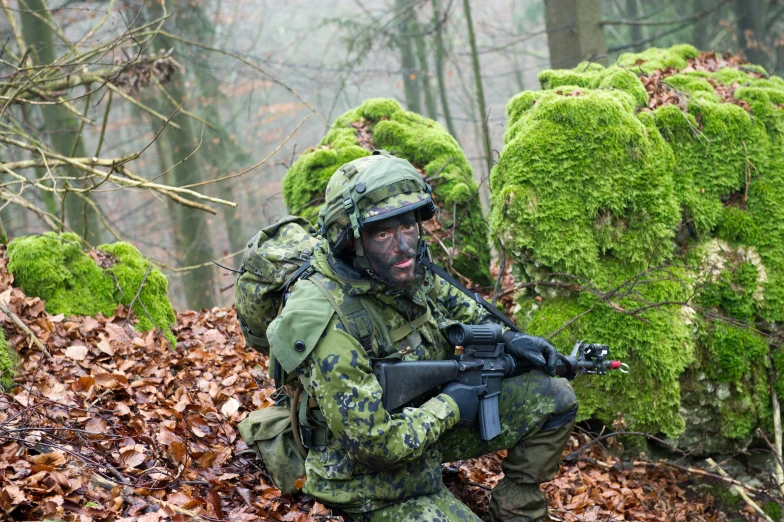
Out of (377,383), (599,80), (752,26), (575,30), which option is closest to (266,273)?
(377,383)

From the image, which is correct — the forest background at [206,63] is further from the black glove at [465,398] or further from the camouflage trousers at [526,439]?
the camouflage trousers at [526,439]

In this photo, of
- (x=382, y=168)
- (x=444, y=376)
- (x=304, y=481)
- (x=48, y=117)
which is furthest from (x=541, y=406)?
(x=48, y=117)

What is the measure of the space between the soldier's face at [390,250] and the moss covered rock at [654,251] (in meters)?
2.05

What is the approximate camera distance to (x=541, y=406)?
4062mm

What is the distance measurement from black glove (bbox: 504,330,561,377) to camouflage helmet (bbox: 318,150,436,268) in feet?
3.48

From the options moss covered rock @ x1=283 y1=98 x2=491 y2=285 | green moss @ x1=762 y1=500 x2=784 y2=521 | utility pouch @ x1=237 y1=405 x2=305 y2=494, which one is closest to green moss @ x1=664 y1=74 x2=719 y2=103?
moss covered rock @ x1=283 y1=98 x2=491 y2=285

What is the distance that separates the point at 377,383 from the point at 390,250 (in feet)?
2.45

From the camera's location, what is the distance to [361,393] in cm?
341

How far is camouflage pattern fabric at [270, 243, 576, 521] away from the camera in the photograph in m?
3.42

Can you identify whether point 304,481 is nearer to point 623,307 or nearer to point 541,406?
point 541,406

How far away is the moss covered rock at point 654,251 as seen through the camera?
5.24 m

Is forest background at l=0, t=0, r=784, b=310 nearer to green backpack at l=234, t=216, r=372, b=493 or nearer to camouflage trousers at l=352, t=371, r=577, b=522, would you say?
green backpack at l=234, t=216, r=372, b=493

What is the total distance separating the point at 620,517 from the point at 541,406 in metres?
1.26

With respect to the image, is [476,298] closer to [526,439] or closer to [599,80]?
[526,439]
